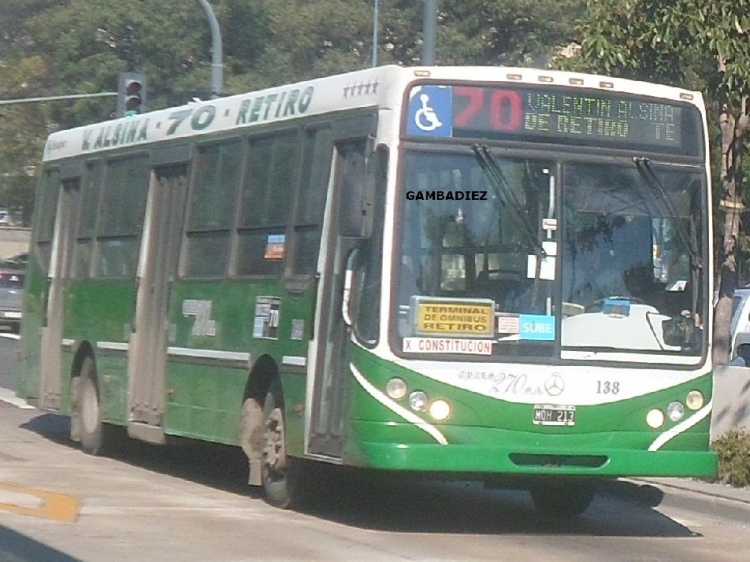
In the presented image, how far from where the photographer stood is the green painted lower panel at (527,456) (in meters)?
10.1

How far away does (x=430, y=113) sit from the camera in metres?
10.4

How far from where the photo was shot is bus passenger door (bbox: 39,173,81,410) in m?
16.0

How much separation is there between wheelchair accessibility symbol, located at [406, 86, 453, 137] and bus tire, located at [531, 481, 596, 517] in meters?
2.78

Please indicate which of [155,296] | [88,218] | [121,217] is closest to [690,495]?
[155,296]

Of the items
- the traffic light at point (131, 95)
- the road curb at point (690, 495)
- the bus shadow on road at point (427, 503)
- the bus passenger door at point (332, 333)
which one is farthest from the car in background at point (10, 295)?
the bus passenger door at point (332, 333)

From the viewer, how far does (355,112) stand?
10.9 meters

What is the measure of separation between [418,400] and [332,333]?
808mm

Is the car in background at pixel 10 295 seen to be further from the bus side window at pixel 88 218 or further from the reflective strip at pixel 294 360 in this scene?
the reflective strip at pixel 294 360

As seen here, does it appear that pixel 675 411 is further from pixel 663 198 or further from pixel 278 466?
pixel 278 466

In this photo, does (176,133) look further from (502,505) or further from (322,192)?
(502,505)

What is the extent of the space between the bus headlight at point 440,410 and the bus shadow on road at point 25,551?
2.43 m

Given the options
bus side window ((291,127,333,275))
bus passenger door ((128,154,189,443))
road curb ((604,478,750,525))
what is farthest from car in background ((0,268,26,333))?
bus side window ((291,127,333,275))

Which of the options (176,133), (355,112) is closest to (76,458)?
(176,133)

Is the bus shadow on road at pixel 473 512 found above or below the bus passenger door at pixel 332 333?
below
